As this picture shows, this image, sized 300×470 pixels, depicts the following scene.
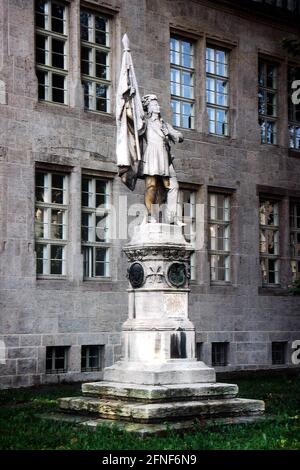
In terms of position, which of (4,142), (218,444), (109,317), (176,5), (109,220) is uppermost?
(176,5)

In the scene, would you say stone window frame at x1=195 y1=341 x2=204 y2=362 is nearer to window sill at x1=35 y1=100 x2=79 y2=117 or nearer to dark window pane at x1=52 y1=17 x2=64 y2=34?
window sill at x1=35 y1=100 x2=79 y2=117

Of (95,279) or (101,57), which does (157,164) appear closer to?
(95,279)

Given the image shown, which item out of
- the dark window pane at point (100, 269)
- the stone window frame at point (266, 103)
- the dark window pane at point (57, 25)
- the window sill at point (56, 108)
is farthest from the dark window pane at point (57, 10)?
the stone window frame at point (266, 103)

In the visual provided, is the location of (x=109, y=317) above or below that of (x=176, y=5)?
below

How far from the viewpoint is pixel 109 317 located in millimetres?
21969

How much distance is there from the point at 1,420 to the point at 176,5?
45.5 ft

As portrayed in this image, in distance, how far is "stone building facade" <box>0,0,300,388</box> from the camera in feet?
67.4

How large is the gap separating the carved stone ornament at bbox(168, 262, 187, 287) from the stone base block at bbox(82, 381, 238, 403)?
1599 millimetres

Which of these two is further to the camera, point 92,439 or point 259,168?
point 259,168

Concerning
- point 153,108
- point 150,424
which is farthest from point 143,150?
point 150,424

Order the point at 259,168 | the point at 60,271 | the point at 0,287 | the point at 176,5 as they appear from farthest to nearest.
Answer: the point at 259,168 → the point at 176,5 → the point at 60,271 → the point at 0,287

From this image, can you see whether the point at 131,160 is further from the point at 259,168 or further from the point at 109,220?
the point at 259,168

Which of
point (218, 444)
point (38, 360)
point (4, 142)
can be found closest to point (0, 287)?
point (38, 360)

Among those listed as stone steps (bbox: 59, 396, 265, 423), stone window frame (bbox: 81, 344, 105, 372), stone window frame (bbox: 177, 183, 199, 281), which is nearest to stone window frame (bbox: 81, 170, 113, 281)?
stone window frame (bbox: 81, 344, 105, 372)
